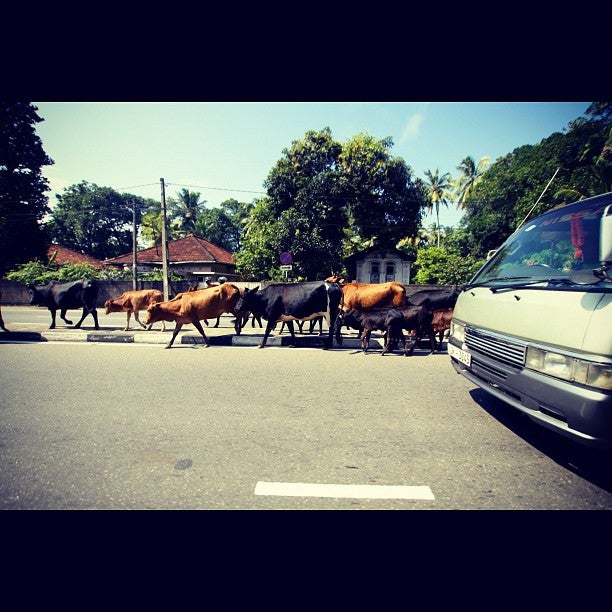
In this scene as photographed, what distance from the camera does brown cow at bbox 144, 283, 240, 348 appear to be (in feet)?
24.7

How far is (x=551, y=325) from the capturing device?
2307 mm

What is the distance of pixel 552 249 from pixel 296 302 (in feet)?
17.3

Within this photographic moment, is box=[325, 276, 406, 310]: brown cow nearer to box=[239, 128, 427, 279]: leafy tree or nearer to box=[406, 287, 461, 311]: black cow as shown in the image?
box=[406, 287, 461, 311]: black cow

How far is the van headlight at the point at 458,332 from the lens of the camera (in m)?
3.54

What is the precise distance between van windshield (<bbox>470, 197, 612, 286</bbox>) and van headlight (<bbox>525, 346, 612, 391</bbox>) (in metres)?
0.63

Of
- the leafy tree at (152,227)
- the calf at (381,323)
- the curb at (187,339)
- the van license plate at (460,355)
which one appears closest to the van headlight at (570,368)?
the van license plate at (460,355)

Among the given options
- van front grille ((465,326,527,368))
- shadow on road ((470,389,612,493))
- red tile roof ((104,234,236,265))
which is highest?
red tile roof ((104,234,236,265))

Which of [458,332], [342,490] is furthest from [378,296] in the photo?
[342,490]

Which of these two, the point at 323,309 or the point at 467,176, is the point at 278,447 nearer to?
the point at 323,309

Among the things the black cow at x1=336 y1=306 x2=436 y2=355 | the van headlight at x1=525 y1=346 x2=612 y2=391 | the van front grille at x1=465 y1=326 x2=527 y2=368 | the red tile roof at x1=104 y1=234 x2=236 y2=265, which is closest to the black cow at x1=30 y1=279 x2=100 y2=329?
the black cow at x1=336 y1=306 x2=436 y2=355
